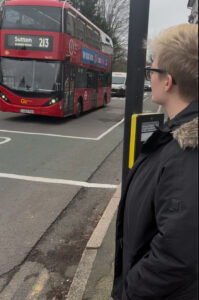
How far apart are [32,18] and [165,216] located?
39.6 ft

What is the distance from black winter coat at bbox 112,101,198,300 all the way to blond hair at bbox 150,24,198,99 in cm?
9

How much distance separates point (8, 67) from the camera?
476 inches

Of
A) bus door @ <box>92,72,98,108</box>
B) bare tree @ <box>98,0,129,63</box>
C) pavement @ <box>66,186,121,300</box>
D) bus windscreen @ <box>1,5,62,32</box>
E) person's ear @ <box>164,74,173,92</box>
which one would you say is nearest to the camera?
person's ear @ <box>164,74,173,92</box>

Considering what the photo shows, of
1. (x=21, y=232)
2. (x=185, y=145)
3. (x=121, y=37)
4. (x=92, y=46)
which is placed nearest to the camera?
(x=185, y=145)

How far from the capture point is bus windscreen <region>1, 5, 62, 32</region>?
1170 centimetres

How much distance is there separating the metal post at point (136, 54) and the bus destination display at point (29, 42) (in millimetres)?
9716

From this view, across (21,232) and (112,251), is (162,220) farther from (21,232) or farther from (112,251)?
(21,232)

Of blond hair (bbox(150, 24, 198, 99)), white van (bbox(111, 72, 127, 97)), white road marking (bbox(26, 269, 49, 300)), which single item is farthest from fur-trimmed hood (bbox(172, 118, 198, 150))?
white van (bbox(111, 72, 127, 97))

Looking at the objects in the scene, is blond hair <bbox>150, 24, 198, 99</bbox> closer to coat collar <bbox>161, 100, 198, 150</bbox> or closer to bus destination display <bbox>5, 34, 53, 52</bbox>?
coat collar <bbox>161, 100, 198, 150</bbox>

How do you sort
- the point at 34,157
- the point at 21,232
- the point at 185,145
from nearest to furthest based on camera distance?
the point at 185,145 < the point at 21,232 < the point at 34,157

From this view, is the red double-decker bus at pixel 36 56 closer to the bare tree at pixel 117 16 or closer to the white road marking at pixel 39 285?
the white road marking at pixel 39 285

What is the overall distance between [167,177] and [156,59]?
495 millimetres

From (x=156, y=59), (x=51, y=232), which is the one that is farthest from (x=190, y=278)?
(x=51, y=232)

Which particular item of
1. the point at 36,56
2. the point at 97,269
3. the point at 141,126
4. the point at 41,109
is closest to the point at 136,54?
the point at 141,126
